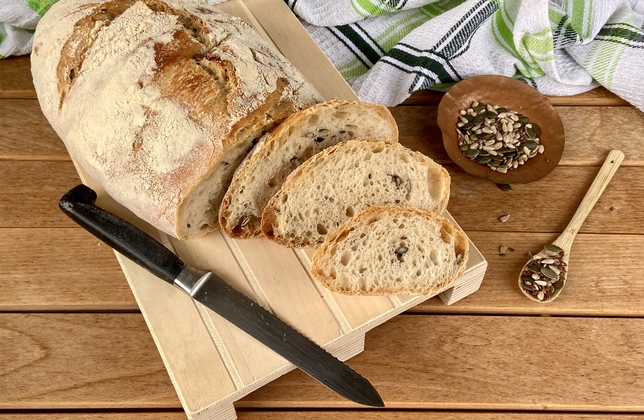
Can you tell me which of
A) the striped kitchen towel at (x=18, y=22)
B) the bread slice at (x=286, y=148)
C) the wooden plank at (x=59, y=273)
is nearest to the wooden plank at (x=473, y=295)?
the wooden plank at (x=59, y=273)

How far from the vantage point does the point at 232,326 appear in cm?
158

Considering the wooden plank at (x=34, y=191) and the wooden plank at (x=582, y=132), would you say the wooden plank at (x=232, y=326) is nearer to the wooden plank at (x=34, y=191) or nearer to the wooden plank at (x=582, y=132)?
the wooden plank at (x=34, y=191)

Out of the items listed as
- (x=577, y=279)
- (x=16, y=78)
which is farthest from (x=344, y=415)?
(x=16, y=78)

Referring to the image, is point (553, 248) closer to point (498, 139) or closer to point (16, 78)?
point (498, 139)

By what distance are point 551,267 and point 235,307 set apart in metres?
0.95

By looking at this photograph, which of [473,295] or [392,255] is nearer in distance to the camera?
[392,255]

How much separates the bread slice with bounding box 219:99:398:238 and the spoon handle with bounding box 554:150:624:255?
26.9 inches

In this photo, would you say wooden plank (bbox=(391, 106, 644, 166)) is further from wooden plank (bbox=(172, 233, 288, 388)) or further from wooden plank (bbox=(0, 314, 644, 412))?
wooden plank (bbox=(172, 233, 288, 388))

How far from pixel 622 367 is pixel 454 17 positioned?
4.27 feet

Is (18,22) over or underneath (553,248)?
over

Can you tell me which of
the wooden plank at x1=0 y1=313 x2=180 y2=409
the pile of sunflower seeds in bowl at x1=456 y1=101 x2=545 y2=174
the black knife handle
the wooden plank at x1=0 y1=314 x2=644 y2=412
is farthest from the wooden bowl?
the wooden plank at x1=0 y1=313 x2=180 y2=409

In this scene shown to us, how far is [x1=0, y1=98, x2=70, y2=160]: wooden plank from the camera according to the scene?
207cm

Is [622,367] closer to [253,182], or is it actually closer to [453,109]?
[453,109]

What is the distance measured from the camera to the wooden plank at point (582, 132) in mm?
2131
